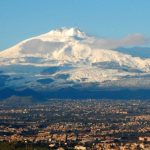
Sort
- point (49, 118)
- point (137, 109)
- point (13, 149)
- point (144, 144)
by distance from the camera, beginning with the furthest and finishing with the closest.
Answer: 1. point (137, 109)
2. point (49, 118)
3. point (144, 144)
4. point (13, 149)

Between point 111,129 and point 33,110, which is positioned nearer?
point 111,129

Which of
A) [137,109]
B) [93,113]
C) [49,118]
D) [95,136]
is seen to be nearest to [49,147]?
[95,136]

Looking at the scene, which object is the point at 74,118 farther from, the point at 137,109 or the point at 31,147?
the point at 31,147

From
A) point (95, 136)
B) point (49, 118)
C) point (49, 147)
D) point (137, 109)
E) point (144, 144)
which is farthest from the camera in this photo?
point (137, 109)

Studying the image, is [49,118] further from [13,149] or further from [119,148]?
[13,149]

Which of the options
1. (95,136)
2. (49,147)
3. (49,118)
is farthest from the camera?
(49,118)

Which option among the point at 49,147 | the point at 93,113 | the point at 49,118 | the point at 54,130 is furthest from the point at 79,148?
the point at 93,113
